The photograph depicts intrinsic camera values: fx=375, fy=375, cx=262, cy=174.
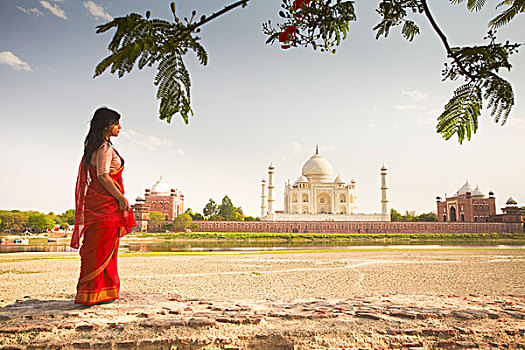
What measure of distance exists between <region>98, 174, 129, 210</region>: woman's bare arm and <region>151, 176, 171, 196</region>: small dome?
46.0 meters

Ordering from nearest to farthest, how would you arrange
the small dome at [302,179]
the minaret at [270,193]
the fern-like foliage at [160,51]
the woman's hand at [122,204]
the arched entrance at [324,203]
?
the fern-like foliage at [160,51] < the woman's hand at [122,204] < the minaret at [270,193] < the arched entrance at [324,203] < the small dome at [302,179]

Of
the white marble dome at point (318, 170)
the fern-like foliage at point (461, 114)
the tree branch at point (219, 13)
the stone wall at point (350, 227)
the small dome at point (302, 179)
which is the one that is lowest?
the stone wall at point (350, 227)

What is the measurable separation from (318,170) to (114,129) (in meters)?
45.0

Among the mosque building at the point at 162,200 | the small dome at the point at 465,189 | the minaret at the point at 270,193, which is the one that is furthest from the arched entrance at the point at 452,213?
the mosque building at the point at 162,200

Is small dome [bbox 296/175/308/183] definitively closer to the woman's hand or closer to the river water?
the river water

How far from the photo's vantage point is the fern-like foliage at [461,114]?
2.05 metres

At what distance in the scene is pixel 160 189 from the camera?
1921 inches

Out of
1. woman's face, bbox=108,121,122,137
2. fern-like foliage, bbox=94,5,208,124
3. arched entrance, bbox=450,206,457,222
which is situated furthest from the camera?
arched entrance, bbox=450,206,457,222

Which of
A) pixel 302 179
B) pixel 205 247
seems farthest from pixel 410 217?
pixel 205 247

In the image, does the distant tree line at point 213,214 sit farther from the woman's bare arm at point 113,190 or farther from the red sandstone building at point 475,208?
the woman's bare arm at point 113,190

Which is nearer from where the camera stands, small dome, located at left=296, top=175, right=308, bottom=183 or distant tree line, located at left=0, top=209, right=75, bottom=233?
distant tree line, located at left=0, top=209, right=75, bottom=233

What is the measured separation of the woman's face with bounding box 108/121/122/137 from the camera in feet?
11.3

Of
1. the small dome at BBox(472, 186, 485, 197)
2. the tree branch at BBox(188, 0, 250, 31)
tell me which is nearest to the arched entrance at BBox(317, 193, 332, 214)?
the small dome at BBox(472, 186, 485, 197)

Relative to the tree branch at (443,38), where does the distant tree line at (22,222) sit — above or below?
below
